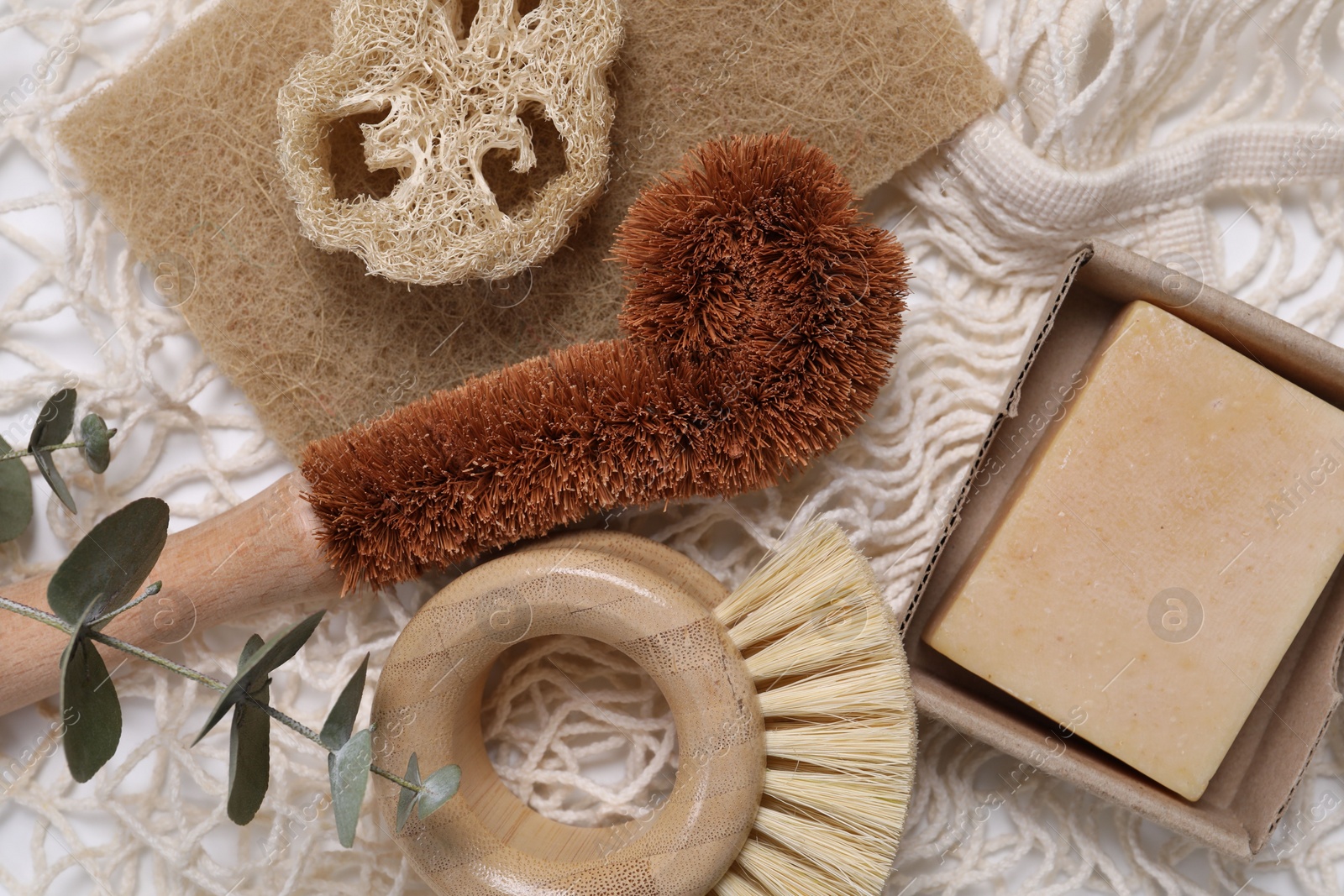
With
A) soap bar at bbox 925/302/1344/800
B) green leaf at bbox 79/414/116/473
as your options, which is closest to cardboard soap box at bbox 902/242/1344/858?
soap bar at bbox 925/302/1344/800

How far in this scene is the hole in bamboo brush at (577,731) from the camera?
768 mm

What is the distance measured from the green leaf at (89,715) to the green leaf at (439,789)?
19 cm

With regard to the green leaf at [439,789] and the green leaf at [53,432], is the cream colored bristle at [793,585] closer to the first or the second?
the green leaf at [439,789]

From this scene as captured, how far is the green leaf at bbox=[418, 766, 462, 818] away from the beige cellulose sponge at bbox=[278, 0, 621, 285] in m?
0.34

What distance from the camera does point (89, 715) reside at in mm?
602

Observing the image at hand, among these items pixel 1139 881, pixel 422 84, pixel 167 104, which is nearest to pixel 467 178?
pixel 422 84

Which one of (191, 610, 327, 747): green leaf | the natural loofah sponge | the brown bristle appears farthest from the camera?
the natural loofah sponge

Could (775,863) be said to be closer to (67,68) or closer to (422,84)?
(422,84)

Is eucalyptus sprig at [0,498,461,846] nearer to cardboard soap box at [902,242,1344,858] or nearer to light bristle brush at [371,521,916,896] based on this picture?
light bristle brush at [371,521,916,896]

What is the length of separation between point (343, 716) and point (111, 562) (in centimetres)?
17

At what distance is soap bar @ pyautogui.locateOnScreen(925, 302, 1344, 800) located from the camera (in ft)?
2.21

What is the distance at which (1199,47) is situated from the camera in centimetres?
79

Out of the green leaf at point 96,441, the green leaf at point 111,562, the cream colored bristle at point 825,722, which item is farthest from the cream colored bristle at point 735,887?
the green leaf at point 96,441

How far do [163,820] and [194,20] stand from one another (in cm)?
64
